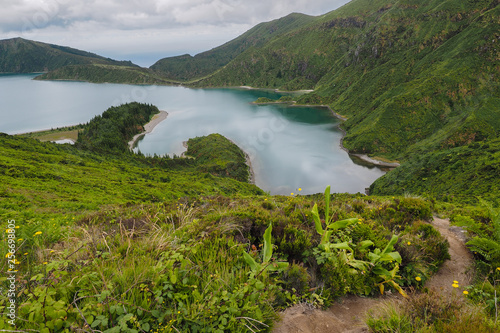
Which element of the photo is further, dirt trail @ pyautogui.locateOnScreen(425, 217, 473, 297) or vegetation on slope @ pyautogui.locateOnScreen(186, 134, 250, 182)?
vegetation on slope @ pyautogui.locateOnScreen(186, 134, 250, 182)

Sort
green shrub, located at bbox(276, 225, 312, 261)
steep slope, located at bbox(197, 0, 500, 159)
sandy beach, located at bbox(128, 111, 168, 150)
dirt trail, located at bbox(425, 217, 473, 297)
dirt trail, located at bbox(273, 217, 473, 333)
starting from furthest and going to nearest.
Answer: sandy beach, located at bbox(128, 111, 168, 150)
steep slope, located at bbox(197, 0, 500, 159)
green shrub, located at bbox(276, 225, 312, 261)
dirt trail, located at bbox(425, 217, 473, 297)
dirt trail, located at bbox(273, 217, 473, 333)

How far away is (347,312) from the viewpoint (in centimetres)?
307

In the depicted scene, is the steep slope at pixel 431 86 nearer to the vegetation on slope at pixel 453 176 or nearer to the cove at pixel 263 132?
the cove at pixel 263 132

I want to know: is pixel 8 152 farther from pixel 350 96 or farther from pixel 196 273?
pixel 350 96

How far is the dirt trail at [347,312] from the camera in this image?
2.65 meters

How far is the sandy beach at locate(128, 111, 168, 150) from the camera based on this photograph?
8358 centimetres

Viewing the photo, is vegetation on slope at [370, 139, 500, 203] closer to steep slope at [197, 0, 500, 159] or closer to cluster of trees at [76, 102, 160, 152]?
steep slope at [197, 0, 500, 159]

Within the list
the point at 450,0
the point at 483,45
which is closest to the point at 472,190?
the point at 483,45

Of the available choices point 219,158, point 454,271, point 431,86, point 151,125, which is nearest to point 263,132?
point 219,158

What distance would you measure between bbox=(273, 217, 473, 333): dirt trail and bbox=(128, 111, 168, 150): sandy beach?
280 feet

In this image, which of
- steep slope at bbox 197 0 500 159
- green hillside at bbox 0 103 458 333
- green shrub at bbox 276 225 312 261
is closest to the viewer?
green hillside at bbox 0 103 458 333

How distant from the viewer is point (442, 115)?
69.1 m

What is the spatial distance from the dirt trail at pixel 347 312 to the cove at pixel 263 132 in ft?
127

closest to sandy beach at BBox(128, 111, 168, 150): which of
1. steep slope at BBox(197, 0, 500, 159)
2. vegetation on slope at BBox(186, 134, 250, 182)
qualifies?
vegetation on slope at BBox(186, 134, 250, 182)
